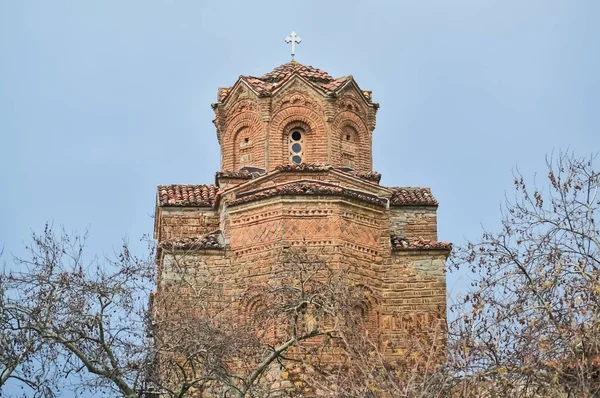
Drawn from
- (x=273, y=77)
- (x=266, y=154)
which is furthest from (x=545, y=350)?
(x=273, y=77)

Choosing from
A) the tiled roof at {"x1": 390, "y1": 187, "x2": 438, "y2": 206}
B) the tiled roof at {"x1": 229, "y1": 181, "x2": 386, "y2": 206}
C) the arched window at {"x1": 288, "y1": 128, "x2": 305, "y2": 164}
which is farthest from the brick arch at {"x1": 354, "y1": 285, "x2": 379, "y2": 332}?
the arched window at {"x1": 288, "y1": 128, "x2": 305, "y2": 164}

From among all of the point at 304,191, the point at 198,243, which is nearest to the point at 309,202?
the point at 304,191

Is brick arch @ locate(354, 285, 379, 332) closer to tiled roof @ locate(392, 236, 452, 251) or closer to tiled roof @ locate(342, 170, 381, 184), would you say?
tiled roof @ locate(392, 236, 452, 251)

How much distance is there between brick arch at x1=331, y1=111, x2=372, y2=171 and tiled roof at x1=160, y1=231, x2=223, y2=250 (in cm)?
326

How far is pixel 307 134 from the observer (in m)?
22.8

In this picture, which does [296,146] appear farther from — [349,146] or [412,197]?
[412,197]

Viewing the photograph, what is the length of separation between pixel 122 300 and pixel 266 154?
27.4 feet

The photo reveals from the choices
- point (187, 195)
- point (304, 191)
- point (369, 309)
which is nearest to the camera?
point (304, 191)

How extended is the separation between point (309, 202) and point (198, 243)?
7.53ft

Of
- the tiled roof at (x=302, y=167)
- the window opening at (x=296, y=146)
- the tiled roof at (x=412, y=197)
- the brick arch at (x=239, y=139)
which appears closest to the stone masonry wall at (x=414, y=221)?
the tiled roof at (x=412, y=197)

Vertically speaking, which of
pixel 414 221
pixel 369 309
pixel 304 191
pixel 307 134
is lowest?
pixel 369 309

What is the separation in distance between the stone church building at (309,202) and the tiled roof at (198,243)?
0.02 meters

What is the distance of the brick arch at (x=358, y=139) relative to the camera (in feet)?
74.5

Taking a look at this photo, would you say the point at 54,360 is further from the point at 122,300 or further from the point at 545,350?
the point at 545,350
